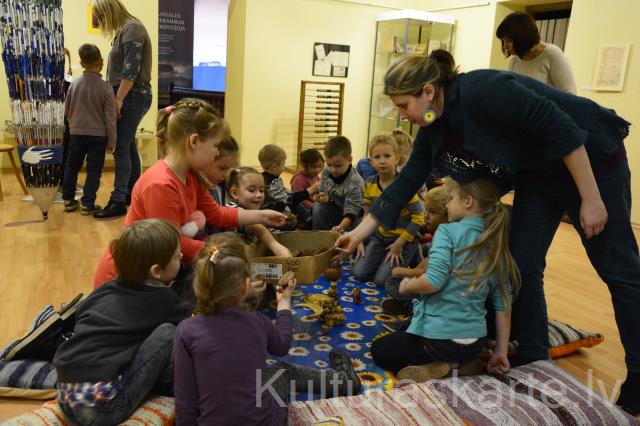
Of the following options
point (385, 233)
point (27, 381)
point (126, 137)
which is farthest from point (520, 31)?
Answer: point (126, 137)

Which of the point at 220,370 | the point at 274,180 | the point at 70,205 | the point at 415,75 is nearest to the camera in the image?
the point at 220,370

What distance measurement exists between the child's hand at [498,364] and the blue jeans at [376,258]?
102 cm

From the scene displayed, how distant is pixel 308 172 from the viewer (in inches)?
155

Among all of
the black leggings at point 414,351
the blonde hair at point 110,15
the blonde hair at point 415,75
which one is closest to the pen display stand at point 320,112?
the blonde hair at point 110,15

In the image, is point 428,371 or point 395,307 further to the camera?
point 395,307

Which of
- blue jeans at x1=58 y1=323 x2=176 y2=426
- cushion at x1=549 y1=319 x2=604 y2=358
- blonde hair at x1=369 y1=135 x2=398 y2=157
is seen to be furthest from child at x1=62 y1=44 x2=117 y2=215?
cushion at x1=549 y1=319 x2=604 y2=358

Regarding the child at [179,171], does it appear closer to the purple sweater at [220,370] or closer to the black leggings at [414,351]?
the purple sweater at [220,370]

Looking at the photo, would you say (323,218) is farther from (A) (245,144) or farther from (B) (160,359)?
(A) (245,144)

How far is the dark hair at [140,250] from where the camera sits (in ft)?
5.19

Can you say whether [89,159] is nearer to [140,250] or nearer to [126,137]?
[126,137]

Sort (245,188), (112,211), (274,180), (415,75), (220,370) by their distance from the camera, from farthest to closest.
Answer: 1. (112,211)
2. (274,180)
3. (245,188)
4. (415,75)
5. (220,370)

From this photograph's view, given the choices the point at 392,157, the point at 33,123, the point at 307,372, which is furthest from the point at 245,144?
the point at 307,372

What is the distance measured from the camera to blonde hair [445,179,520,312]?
1.85 metres

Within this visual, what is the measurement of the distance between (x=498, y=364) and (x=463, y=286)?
35 cm
